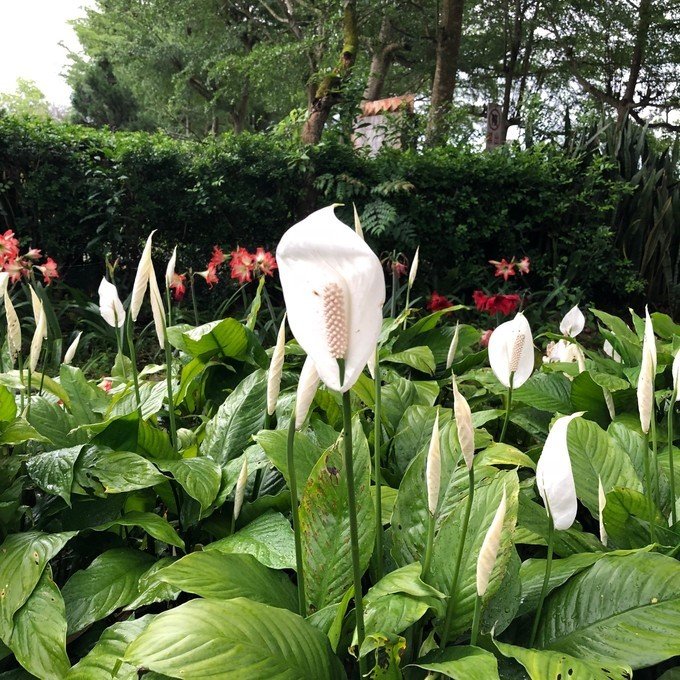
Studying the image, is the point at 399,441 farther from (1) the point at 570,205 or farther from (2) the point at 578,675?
(1) the point at 570,205

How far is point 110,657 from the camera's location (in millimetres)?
979

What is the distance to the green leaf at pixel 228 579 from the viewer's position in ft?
3.07

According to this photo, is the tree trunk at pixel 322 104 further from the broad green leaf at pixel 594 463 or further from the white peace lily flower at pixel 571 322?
the broad green leaf at pixel 594 463

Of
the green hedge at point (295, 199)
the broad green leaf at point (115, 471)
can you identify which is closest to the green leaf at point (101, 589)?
the broad green leaf at point (115, 471)

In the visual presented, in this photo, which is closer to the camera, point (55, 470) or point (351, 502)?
point (351, 502)

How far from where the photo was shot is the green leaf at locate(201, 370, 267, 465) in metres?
1.51

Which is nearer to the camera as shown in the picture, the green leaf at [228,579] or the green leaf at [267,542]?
the green leaf at [228,579]

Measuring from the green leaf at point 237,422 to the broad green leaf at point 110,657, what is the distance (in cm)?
48

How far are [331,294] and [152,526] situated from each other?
0.79 meters

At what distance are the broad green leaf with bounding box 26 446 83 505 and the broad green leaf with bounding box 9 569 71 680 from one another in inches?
6.7

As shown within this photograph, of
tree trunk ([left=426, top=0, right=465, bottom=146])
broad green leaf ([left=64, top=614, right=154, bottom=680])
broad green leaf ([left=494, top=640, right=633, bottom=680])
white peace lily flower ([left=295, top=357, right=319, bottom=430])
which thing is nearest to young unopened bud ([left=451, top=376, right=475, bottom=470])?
white peace lily flower ([left=295, top=357, right=319, bottom=430])

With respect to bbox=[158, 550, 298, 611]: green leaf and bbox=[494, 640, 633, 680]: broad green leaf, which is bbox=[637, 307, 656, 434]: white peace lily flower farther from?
bbox=[158, 550, 298, 611]: green leaf

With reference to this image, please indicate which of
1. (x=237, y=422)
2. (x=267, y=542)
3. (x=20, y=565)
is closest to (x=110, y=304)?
(x=237, y=422)

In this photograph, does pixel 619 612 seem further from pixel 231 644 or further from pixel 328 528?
pixel 231 644
